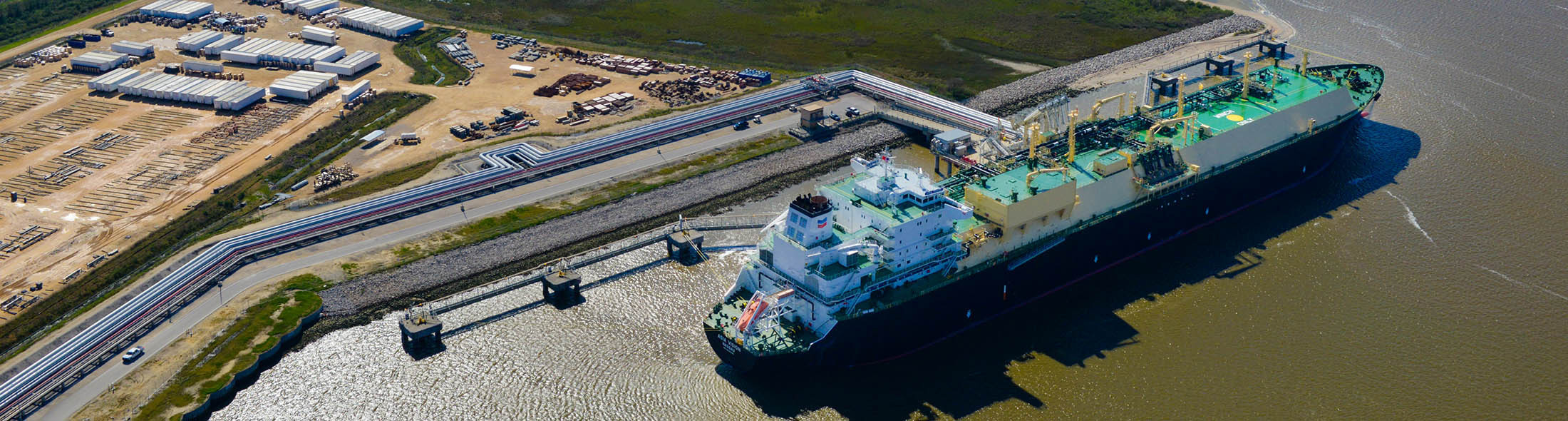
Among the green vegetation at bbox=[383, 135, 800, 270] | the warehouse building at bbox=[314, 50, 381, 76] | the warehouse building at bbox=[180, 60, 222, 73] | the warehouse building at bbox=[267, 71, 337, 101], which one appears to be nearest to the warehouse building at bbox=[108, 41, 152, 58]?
the warehouse building at bbox=[180, 60, 222, 73]

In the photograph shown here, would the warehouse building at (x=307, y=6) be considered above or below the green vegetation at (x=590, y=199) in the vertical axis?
above

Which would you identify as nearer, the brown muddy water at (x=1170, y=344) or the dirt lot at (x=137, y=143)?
the brown muddy water at (x=1170, y=344)

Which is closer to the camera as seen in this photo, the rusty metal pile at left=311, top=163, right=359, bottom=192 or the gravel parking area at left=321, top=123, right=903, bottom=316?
Answer: the gravel parking area at left=321, top=123, right=903, bottom=316

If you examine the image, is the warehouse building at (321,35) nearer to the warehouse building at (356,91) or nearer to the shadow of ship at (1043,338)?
the warehouse building at (356,91)

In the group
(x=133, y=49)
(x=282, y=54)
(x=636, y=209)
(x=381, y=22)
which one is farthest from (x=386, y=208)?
(x=133, y=49)

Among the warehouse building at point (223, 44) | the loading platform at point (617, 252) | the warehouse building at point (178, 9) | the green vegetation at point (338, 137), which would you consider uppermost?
the warehouse building at point (178, 9)

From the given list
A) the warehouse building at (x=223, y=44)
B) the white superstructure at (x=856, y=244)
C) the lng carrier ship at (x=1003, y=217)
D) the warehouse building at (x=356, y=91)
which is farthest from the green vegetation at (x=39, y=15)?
the white superstructure at (x=856, y=244)

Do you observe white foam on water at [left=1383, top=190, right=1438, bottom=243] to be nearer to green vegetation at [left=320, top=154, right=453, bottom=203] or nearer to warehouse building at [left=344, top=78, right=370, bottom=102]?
green vegetation at [left=320, top=154, right=453, bottom=203]
